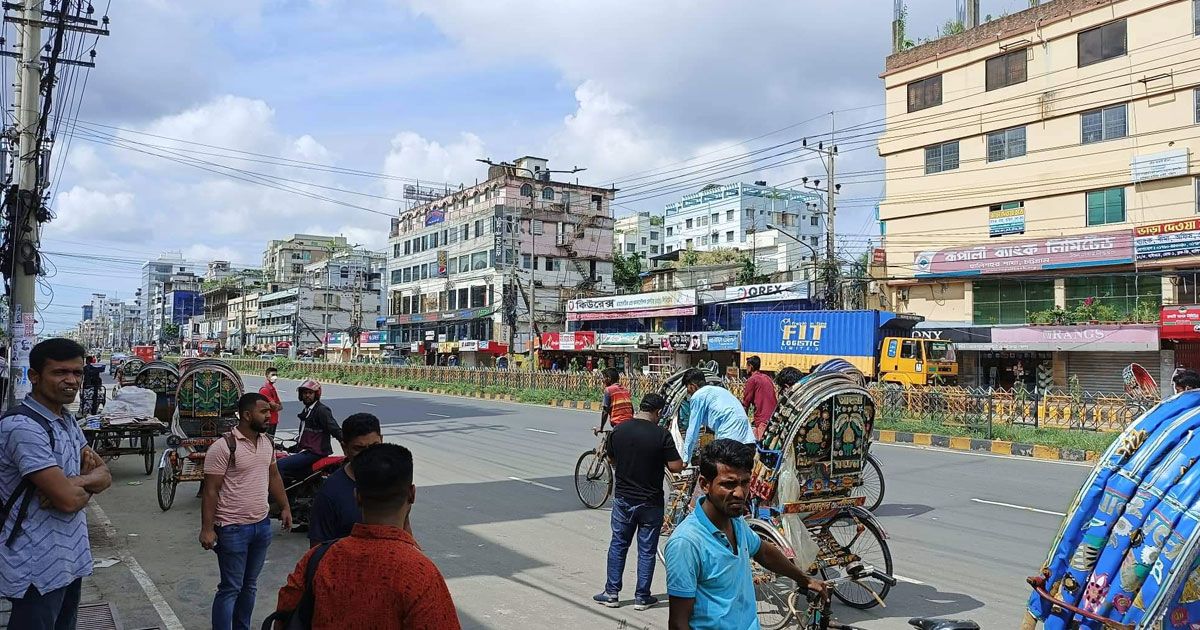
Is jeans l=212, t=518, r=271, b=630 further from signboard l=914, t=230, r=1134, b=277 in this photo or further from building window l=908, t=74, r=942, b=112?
building window l=908, t=74, r=942, b=112

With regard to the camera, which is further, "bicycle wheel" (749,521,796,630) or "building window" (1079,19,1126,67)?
"building window" (1079,19,1126,67)

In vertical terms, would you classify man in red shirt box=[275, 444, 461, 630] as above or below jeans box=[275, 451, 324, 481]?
above

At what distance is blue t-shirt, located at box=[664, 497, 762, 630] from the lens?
9.92ft

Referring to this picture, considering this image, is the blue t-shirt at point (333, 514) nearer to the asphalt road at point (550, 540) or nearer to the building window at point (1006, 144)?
the asphalt road at point (550, 540)

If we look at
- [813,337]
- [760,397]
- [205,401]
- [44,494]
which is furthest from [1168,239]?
[44,494]

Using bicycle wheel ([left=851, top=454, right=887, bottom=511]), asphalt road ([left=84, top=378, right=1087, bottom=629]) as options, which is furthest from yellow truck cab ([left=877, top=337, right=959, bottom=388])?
bicycle wheel ([left=851, top=454, right=887, bottom=511])

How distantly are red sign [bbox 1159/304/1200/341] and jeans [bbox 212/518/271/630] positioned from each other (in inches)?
1134

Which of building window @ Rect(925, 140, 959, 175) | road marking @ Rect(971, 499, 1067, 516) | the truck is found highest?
building window @ Rect(925, 140, 959, 175)

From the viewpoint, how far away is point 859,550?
6.25 meters

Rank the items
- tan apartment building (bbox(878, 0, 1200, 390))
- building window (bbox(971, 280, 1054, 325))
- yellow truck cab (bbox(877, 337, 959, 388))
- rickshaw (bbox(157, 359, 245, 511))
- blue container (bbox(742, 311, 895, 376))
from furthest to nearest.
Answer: building window (bbox(971, 280, 1054, 325)) → blue container (bbox(742, 311, 895, 376)) → tan apartment building (bbox(878, 0, 1200, 390)) → yellow truck cab (bbox(877, 337, 959, 388)) → rickshaw (bbox(157, 359, 245, 511))

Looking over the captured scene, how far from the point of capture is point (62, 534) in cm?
352

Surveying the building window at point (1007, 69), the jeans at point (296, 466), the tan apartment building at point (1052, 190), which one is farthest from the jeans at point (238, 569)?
the building window at point (1007, 69)

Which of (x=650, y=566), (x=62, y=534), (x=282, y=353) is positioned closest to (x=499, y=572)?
(x=650, y=566)

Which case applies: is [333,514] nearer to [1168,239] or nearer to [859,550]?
[859,550]
